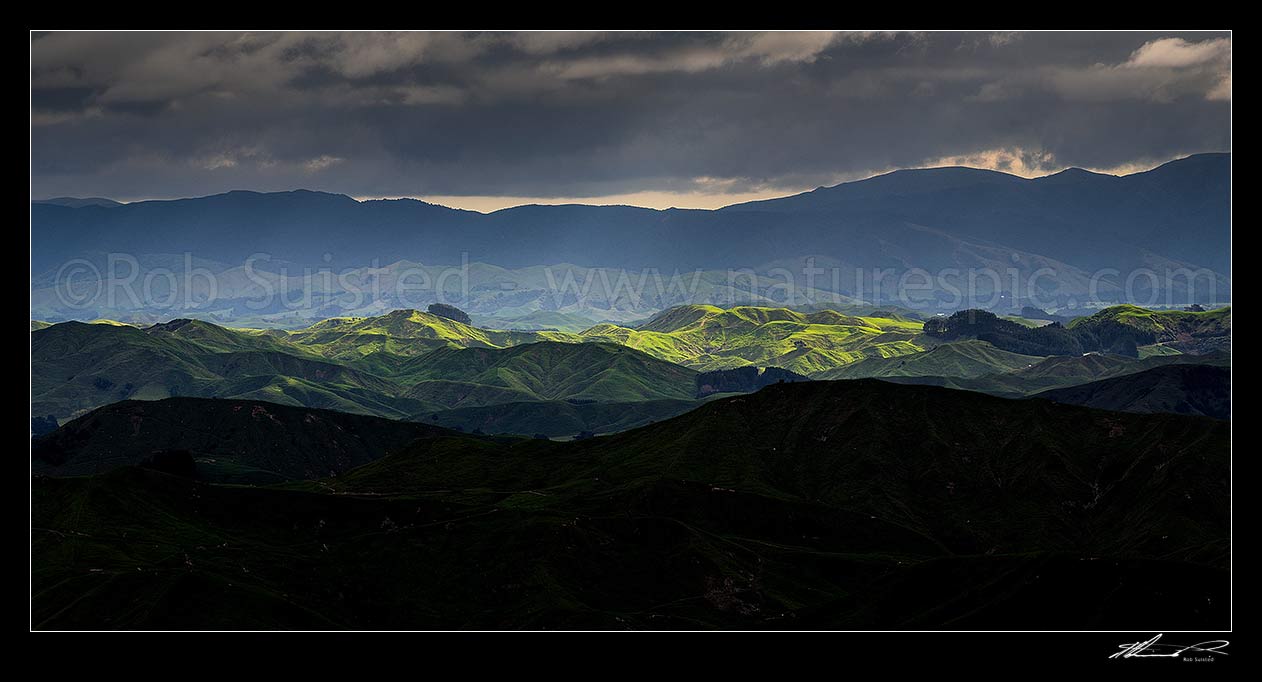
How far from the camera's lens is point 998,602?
181125 mm

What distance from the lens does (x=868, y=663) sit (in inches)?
2800

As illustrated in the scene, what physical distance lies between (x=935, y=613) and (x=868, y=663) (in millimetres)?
120959
